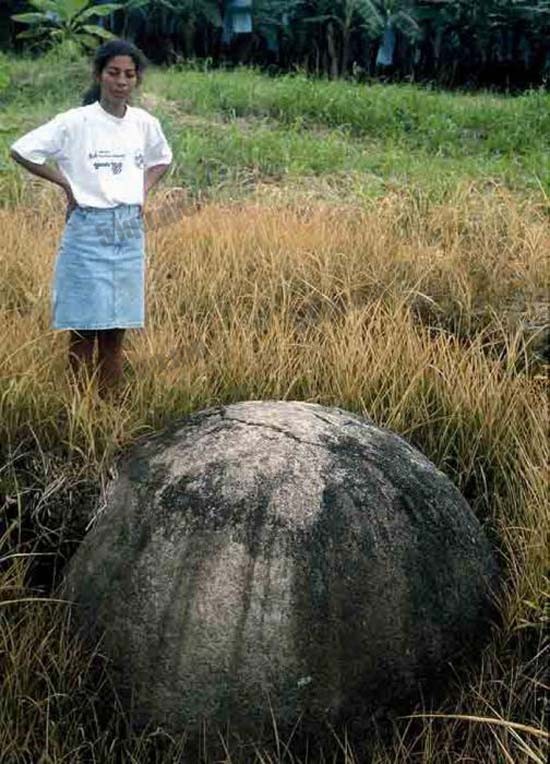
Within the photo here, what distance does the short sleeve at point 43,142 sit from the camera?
3.41 m

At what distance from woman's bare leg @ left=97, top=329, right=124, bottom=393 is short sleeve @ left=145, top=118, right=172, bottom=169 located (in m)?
0.61

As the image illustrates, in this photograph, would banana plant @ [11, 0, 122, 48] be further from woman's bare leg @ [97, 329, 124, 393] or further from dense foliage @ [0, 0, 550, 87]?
woman's bare leg @ [97, 329, 124, 393]

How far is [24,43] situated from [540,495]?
1214cm

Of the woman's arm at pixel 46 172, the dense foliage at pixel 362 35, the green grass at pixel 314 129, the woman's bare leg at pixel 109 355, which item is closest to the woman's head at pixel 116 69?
the woman's arm at pixel 46 172

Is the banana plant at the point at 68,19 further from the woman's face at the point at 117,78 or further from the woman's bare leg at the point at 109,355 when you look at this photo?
the woman's bare leg at the point at 109,355

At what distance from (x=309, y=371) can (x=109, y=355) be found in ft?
2.27

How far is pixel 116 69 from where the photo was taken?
3416 millimetres

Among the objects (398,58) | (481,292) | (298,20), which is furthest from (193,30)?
(481,292)

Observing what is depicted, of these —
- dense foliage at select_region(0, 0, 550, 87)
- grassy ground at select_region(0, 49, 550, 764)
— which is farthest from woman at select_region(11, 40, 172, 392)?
dense foliage at select_region(0, 0, 550, 87)

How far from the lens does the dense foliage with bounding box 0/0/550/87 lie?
1357cm

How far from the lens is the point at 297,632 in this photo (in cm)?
250

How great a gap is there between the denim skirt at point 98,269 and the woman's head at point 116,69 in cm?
37

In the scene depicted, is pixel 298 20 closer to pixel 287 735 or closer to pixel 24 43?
pixel 24 43

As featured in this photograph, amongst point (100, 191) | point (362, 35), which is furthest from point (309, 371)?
point (362, 35)
